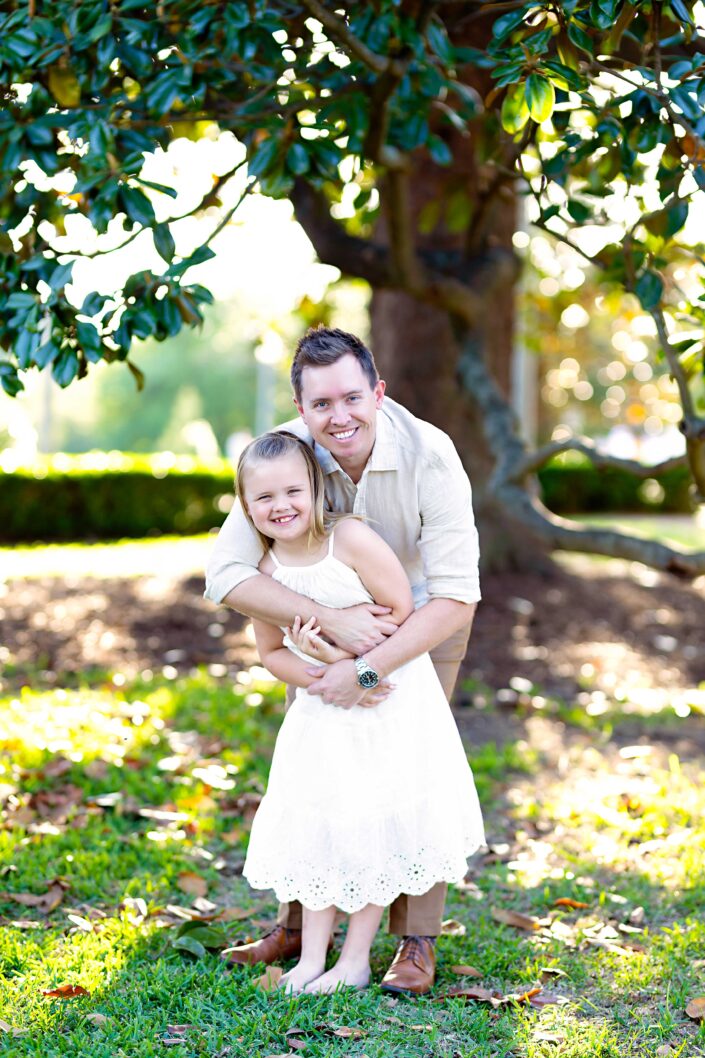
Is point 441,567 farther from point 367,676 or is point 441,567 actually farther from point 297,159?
point 297,159

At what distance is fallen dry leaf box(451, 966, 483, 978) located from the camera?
10.2 feet

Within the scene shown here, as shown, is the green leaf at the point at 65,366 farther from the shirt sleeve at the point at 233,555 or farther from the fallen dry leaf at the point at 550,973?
the fallen dry leaf at the point at 550,973

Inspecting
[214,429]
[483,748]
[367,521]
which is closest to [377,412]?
[367,521]

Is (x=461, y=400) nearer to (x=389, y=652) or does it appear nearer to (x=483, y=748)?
(x=483, y=748)

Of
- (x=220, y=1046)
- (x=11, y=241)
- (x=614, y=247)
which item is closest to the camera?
(x=220, y=1046)

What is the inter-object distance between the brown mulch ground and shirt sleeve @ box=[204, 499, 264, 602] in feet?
10.0

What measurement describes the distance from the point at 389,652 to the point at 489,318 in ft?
17.5

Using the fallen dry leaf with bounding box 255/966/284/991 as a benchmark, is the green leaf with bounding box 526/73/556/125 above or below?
above

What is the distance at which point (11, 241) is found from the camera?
374 centimetres

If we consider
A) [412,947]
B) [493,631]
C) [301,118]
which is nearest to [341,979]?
[412,947]

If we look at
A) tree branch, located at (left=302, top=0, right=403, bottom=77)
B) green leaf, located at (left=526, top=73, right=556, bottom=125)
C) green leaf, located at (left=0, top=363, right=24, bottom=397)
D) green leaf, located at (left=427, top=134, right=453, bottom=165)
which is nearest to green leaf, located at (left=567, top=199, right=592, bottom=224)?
green leaf, located at (left=427, top=134, right=453, bottom=165)

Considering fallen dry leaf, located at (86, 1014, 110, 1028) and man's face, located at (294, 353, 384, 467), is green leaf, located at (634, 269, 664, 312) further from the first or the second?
fallen dry leaf, located at (86, 1014, 110, 1028)

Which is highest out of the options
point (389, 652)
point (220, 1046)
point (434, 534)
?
point (434, 534)

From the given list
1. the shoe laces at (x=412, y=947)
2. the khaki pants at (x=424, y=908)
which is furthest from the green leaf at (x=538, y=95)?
the shoe laces at (x=412, y=947)
